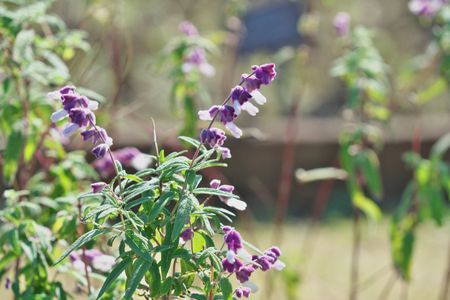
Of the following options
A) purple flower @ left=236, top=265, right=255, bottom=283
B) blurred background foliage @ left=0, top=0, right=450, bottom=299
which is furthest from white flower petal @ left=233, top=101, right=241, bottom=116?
blurred background foliage @ left=0, top=0, right=450, bottom=299

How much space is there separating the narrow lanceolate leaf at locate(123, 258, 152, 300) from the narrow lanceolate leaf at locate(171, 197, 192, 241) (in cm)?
7

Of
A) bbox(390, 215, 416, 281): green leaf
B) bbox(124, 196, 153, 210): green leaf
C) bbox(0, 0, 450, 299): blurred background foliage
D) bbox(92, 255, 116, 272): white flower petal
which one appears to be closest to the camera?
bbox(124, 196, 153, 210): green leaf

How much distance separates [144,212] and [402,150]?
14.3ft

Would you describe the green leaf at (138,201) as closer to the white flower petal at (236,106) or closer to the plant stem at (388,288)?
the white flower petal at (236,106)

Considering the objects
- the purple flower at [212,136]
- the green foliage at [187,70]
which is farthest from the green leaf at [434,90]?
the purple flower at [212,136]

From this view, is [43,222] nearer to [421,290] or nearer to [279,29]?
[421,290]

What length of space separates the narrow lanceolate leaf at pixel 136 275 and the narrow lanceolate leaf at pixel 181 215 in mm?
74

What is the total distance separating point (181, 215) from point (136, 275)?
13 centimetres

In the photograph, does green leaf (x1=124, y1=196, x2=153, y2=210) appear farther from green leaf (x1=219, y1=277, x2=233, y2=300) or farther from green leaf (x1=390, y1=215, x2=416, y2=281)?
green leaf (x1=390, y1=215, x2=416, y2=281)

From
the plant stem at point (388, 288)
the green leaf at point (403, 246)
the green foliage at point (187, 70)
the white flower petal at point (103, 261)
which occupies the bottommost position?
the white flower petal at point (103, 261)

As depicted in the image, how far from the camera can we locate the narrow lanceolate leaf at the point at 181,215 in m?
1.49

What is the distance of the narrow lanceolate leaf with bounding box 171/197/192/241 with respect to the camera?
149 centimetres

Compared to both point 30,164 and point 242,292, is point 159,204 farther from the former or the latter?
point 30,164

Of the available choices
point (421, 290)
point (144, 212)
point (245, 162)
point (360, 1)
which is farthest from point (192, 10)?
point (144, 212)
